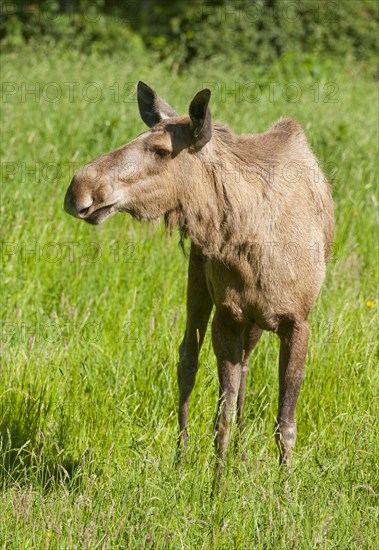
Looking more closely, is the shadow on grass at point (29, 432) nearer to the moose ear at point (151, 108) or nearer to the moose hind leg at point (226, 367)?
the moose hind leg at point (226, 367)

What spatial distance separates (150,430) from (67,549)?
5.01ft

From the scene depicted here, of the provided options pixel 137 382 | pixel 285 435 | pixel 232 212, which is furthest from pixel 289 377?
pixel 137 382

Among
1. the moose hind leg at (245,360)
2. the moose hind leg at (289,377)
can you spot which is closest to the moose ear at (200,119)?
the moose hind leg at (289,377)

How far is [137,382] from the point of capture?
19.5 ft

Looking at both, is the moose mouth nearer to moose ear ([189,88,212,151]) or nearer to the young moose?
the young moose

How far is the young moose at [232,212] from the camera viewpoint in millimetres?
4488

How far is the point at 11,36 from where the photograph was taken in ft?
56.0

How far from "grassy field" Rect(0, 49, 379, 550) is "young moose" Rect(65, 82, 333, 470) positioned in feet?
1.32

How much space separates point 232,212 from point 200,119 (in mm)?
533

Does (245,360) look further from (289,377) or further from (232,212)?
(232,212)

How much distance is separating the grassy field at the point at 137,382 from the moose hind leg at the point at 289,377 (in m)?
0.11

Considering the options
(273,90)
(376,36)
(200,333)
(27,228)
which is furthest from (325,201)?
(376,36)

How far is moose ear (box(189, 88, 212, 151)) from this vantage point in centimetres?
443

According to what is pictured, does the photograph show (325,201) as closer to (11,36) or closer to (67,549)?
(67,549)
